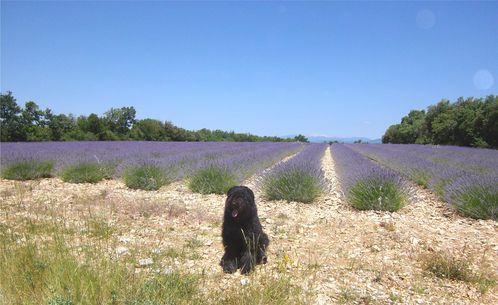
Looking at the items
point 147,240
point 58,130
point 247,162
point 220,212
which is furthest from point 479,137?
point 58,130

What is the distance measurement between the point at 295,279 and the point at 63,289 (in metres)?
1.92

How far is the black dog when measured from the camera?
3.07 meters

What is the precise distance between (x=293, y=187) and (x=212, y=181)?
195 centimetres

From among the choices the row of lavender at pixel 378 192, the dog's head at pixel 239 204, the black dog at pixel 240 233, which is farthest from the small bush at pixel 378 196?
the dog's head at pixel 239 204

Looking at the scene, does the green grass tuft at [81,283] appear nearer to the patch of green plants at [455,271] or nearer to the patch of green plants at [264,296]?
the patch of green plants at [264,296]

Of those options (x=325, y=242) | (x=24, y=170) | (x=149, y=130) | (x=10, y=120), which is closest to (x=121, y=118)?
(x=149, y=130)

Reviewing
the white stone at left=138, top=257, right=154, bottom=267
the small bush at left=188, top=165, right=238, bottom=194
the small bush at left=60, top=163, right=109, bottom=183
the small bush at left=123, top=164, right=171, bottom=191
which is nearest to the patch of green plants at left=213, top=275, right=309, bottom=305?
the white stone at left=138, top=257, right=154, bottom=267

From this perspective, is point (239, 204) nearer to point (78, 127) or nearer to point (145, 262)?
point (145, 262)

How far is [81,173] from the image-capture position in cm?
844

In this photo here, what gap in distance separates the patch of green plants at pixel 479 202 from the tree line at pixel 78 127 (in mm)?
31737

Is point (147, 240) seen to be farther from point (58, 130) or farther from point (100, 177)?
point (58, 130)

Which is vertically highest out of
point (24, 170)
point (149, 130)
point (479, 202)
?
point (149, 130)

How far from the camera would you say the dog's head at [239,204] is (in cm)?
303

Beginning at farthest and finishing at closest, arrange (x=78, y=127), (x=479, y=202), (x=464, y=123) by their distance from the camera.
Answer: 1. (x=78, y=127)
2. (x=464, y=123)
3. (x=479, y=202)
